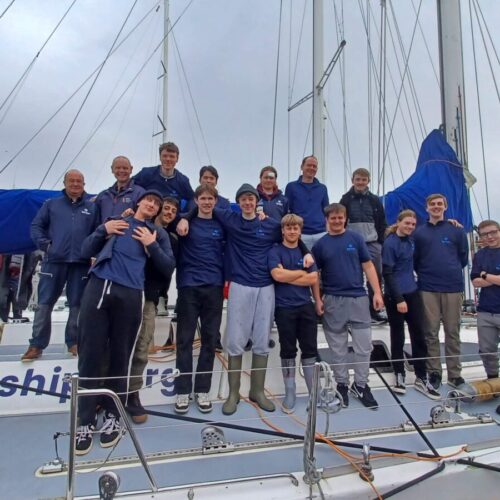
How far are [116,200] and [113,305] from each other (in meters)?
1.21

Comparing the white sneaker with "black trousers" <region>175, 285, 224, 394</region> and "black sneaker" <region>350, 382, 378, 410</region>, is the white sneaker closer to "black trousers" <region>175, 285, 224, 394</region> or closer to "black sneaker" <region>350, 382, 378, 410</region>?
"black trousers" <region>175, 285, 224, 394</region>

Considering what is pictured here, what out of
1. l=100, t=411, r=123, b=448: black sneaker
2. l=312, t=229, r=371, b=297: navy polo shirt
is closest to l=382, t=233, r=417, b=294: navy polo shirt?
l=312, t=229, r=371, b=297: navy polo shirt

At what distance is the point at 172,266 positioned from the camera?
9.45 ft

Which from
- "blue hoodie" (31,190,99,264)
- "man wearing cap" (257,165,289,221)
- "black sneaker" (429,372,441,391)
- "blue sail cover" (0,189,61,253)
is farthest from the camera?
"blue sail cover" (0,189,61,253)

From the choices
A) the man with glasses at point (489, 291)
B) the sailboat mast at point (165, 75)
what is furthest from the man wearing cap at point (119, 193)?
the sailboat mast at point (165, 75)

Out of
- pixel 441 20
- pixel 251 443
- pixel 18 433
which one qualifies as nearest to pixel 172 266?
pixel 251 443

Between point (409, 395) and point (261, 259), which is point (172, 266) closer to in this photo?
point (261, 259)

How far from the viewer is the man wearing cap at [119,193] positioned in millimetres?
3385

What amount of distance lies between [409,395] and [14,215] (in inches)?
173

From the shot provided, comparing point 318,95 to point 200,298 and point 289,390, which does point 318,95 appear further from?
point 289,390

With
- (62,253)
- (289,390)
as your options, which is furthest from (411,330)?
(62,253)

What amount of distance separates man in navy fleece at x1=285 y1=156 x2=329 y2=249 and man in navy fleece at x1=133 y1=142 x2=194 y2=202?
1.18 meters

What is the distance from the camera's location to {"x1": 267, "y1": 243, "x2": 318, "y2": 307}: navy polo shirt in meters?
3.19

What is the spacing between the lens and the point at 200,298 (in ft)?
10.3
